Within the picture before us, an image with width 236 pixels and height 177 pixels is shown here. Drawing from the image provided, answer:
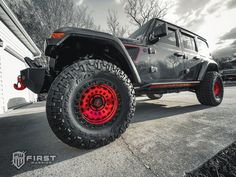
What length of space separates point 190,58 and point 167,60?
889mm

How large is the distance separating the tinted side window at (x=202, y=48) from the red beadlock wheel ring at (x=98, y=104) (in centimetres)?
314

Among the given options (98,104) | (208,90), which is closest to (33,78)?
(98,104)

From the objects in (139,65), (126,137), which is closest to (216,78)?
(139,65)

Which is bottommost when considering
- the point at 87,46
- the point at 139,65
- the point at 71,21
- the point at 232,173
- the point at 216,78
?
the point at 232,173

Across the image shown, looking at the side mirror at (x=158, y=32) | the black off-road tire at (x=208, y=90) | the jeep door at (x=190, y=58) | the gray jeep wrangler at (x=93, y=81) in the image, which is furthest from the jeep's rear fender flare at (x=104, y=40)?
the black off-road tire at (x=208, y=90)

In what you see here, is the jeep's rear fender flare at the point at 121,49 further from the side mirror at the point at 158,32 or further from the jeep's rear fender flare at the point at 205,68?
the jeep's rear fender flare at the point at 205,68

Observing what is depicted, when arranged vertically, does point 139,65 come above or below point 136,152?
above

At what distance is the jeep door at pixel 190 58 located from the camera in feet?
9.41

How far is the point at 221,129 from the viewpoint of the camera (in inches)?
65.7

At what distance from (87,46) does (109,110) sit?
907 mm

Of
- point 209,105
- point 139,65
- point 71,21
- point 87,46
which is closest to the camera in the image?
point 87,46

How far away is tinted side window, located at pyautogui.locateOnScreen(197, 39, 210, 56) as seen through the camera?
351cm

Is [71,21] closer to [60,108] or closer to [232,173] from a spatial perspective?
[60,108]

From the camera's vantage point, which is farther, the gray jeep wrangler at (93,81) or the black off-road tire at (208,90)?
the black off-road tire at (208,90)
